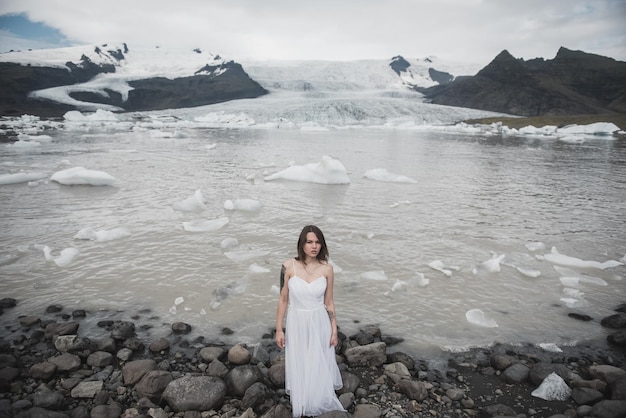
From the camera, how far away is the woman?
3.73 m

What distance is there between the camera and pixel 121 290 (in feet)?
22.6

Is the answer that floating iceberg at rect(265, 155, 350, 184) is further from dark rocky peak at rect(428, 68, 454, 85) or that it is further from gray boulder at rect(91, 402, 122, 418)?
dark rocky peak at rect(428, 68, 454, 85)

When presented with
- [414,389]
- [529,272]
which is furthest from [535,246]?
[414,389]

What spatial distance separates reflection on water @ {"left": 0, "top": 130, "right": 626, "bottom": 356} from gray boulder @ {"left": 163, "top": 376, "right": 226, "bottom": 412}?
1364mm

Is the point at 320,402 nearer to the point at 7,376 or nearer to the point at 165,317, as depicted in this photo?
the point at 165,317

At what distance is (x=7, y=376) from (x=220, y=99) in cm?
14092

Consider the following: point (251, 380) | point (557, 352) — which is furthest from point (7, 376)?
point (557, 352)

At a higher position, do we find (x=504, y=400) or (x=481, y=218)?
(x=481, y=218)

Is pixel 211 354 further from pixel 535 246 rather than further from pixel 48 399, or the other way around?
pixel 535 246

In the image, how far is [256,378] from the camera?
14.7 ft

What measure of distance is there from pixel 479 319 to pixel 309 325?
3.71 metres

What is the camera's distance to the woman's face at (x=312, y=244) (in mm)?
3701

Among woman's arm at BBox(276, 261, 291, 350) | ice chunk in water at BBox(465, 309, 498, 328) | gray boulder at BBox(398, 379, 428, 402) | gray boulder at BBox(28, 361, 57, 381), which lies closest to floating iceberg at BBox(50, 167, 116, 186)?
gray boulder at BBox(28, 361, 57, 381)

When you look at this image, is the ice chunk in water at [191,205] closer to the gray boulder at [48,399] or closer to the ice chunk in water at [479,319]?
the gray boulder at [48,399]
